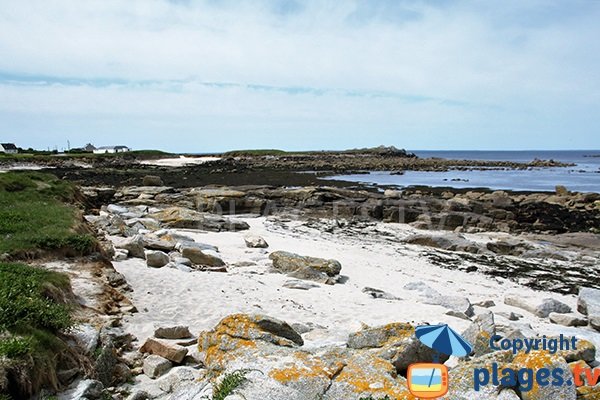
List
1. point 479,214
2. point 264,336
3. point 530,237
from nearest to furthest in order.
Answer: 1. point 264,336
2. point 530,237
3. point 479,214

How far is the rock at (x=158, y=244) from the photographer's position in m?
14.3

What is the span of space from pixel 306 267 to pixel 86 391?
27.0ft

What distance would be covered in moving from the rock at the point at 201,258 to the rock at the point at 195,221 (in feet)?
20.7

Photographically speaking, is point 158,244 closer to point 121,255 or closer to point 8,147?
point 121,255

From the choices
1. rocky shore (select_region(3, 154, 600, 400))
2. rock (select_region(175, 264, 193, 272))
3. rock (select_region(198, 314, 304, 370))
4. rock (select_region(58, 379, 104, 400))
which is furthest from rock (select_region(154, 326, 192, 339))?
rock (select_region(175, 264, 193, 272))

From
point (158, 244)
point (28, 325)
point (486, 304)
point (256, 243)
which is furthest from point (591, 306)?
point (158, 244)

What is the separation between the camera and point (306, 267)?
13125 mm

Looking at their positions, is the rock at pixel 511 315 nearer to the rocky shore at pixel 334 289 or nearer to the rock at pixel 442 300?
the rocky shore at pixel 334 289

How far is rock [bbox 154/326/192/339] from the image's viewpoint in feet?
24.2

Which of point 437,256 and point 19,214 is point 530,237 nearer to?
point 437,256

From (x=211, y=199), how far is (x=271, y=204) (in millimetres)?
3704

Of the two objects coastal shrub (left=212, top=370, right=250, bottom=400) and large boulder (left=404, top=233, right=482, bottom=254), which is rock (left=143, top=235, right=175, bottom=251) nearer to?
coastal shrub (left=212, top=370, right=250, bottom=400)

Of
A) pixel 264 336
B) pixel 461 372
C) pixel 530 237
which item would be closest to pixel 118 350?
pixel 264 336

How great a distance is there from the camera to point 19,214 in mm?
12562
